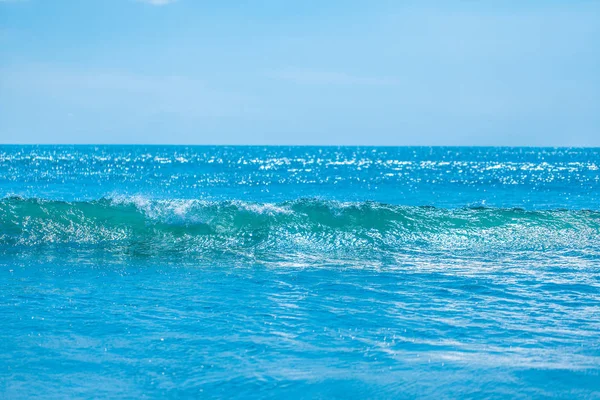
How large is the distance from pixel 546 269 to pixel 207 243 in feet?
26.0

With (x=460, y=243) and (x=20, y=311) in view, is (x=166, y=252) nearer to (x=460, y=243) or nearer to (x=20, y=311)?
(x=20, y=311)

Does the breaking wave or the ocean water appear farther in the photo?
the breaking wave

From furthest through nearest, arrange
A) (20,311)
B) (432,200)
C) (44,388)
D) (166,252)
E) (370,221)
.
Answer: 1. (432,200)
2. (370,221)
3. (166,252)
4. (20,311)
5. (44,388)

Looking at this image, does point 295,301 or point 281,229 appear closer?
point 295,301

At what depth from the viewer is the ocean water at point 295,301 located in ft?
17.4

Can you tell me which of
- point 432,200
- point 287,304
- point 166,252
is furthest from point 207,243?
point 432,200

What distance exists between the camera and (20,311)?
7488 mm

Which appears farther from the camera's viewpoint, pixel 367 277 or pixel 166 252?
pixel 166 252

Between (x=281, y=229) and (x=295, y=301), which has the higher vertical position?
(x=281, y=229)

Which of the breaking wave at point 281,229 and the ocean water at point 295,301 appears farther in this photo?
the breaking wave at point 281,229

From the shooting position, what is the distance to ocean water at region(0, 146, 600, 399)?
5289mm

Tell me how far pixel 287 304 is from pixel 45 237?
901cm

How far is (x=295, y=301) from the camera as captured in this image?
8.07m

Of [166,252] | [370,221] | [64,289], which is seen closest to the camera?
[64,289]
